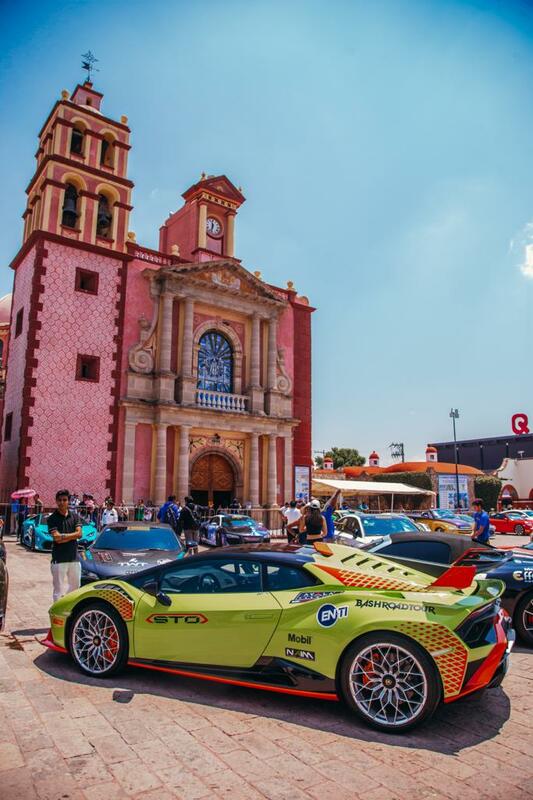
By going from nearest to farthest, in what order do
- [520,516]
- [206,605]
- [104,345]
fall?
[206,605], [104,345], [520,516]

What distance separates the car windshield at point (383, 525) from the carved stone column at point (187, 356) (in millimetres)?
12544

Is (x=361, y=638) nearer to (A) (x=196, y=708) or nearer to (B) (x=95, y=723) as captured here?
(A) (x=196, y=708)

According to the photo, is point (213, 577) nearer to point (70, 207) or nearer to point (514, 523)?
point (70, 207)

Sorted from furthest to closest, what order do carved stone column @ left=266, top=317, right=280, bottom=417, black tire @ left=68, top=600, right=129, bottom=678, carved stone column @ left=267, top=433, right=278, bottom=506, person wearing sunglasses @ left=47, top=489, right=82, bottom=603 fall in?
1. carved stone column @ left=266, top=317, right=280, bottom=417
2. carved stone column @ left=267, top=433, right=278, bottom=506
3. person wearing sunglasses @ left=47, top=489, right=82, bottom=603
4. black tire @ left=68, top=600, right=129, bottom=678

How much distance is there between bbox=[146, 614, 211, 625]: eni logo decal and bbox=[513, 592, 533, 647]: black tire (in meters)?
4.21

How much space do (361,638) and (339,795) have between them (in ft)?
4.04

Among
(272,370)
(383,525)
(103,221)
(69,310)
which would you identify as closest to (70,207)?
(103,221)

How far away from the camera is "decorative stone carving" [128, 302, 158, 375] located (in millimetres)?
24000

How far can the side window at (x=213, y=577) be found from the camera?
5.15 m

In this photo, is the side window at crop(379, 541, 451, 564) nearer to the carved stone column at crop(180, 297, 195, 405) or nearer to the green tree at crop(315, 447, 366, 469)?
the carved stone column at crop(180, 297, 195, 405)

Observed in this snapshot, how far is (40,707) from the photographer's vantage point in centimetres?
467

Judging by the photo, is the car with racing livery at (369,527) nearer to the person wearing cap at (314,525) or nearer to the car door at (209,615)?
the person wearing cap at (314,525)

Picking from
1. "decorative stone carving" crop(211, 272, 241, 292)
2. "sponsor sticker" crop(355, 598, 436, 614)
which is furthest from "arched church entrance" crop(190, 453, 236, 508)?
"sponsor sticker" crop(355, 598, 436, 614)

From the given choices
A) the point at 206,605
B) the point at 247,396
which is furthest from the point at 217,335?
the point at 206,605
